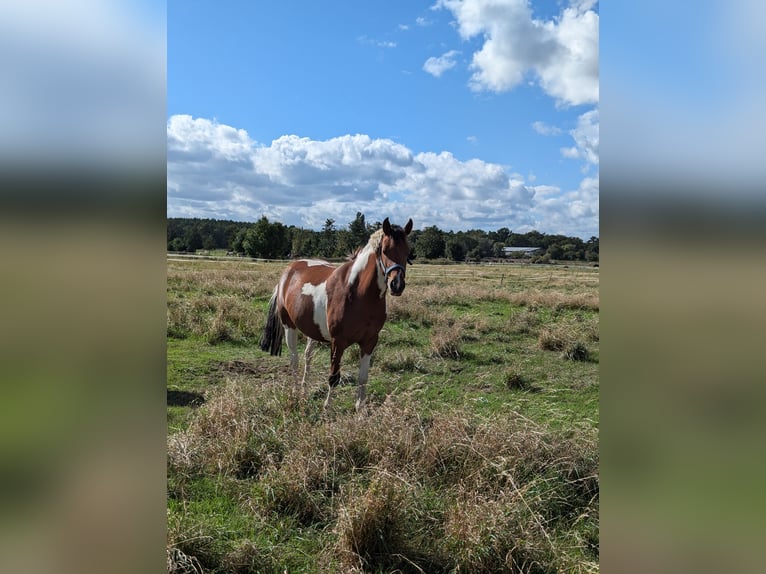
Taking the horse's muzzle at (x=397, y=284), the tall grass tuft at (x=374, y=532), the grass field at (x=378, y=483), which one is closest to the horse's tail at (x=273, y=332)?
the grass field at (x=378, y=483)

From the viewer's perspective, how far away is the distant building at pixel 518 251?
61.5 meters

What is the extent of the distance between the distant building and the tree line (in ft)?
1.79

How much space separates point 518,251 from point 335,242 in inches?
1041

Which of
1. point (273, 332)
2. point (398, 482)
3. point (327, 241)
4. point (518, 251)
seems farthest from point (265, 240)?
point (398, 482)

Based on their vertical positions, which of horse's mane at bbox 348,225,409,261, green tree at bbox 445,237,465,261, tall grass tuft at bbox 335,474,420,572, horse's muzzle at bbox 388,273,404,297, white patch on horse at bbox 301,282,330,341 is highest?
green tree at bbox 445,237,465,261

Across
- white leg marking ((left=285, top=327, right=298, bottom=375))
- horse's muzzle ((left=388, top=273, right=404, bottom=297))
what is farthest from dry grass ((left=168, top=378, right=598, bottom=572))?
white leg marking ((left=285, top=327, right=298, bottom=375))

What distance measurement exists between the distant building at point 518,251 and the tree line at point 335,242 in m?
0.55

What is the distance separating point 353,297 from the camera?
18.4 feet

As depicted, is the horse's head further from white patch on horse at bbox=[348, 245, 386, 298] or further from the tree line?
the tree line

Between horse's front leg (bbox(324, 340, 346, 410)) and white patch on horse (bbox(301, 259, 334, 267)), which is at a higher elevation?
white patch on horse (bbox(301, 259, 334, 267))

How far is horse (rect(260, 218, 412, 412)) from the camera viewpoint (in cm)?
500
